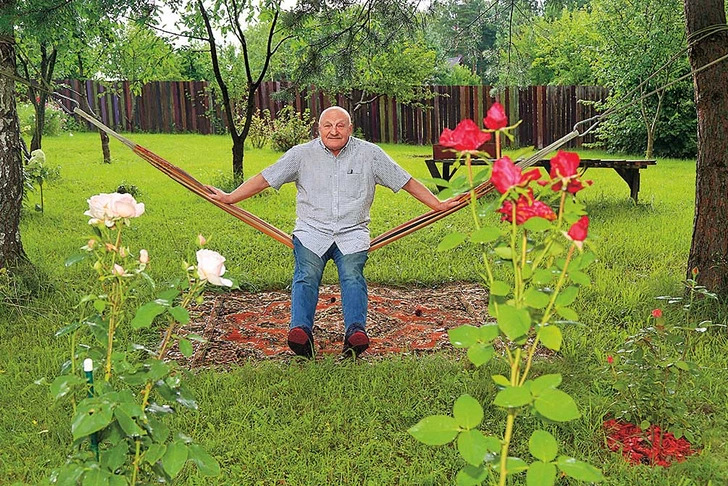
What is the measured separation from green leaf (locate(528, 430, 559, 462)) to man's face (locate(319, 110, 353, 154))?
7.08 feet

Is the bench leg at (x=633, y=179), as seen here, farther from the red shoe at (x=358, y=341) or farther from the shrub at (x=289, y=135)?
the shrub at (x=289, y=135)

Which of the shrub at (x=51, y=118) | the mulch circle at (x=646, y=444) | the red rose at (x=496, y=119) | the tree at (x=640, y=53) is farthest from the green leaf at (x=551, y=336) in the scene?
the shrub at (x=51, y=118)

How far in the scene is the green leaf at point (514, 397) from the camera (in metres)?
1.24

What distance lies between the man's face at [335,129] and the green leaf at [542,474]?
7.17 ft

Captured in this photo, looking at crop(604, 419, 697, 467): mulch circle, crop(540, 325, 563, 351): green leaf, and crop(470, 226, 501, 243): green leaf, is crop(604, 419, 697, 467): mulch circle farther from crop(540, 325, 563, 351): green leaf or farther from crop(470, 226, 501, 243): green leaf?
crop(470, 226, 501, 243): green leaf

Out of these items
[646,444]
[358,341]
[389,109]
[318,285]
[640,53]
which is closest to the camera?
[646,444]

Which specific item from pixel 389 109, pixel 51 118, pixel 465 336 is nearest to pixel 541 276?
pixel 465 336

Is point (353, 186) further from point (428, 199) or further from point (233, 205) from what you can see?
point (233, 205)

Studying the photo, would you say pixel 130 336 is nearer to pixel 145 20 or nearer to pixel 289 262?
pixel 289 262

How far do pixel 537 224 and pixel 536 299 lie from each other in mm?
130

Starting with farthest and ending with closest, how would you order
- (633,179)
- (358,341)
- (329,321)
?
(633,179), (329,321), (358,341)

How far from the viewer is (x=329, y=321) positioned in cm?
→ 357

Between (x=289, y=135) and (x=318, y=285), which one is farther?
(x=289, y=135)

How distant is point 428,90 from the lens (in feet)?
43.4
